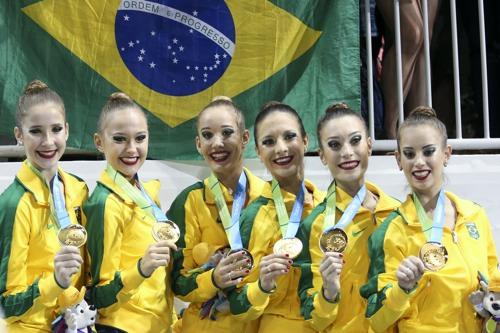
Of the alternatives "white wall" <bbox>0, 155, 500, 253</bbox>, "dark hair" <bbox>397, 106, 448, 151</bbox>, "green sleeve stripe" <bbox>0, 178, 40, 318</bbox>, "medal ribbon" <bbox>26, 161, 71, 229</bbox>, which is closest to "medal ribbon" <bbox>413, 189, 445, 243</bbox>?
"dark hair" <bbox>397, 106, 448, 151</bbox>

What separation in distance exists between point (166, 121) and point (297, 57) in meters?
1.03

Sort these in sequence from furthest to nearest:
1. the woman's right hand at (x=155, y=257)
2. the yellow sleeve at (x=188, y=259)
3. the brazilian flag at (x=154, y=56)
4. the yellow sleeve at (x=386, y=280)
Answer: the brazilian flag at (x=154, y=56), the yellow sleeve at (x=188, y=259), the woman's right hand at (x=155, y=257), the yellow sleeve at (x=386, y=280)

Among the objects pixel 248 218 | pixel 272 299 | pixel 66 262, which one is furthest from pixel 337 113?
pixel 66 262

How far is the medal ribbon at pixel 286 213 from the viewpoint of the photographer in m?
5.63

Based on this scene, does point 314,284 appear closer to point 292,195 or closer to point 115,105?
point 292,195

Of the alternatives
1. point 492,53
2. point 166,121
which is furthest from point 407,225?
point 492,53

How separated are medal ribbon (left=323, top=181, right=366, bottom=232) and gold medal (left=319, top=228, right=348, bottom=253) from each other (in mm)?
55

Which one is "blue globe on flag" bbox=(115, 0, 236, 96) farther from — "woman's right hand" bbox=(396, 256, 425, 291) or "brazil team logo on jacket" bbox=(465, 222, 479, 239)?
"woman's right hand" bbox=(396, 256, 425, 291)

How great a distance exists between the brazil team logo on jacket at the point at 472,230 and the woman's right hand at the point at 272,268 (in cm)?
99

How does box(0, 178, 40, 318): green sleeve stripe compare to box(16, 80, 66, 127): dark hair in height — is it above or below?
below

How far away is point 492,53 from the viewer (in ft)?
26.3

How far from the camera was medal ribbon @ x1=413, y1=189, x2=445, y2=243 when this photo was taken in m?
5.34

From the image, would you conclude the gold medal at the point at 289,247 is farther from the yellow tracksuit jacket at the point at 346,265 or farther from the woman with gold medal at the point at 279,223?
the yellow tracksuit jacket at the point at 346,265

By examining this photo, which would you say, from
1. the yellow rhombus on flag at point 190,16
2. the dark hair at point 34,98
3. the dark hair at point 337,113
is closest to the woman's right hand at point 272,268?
the dark hair at point 337,113
